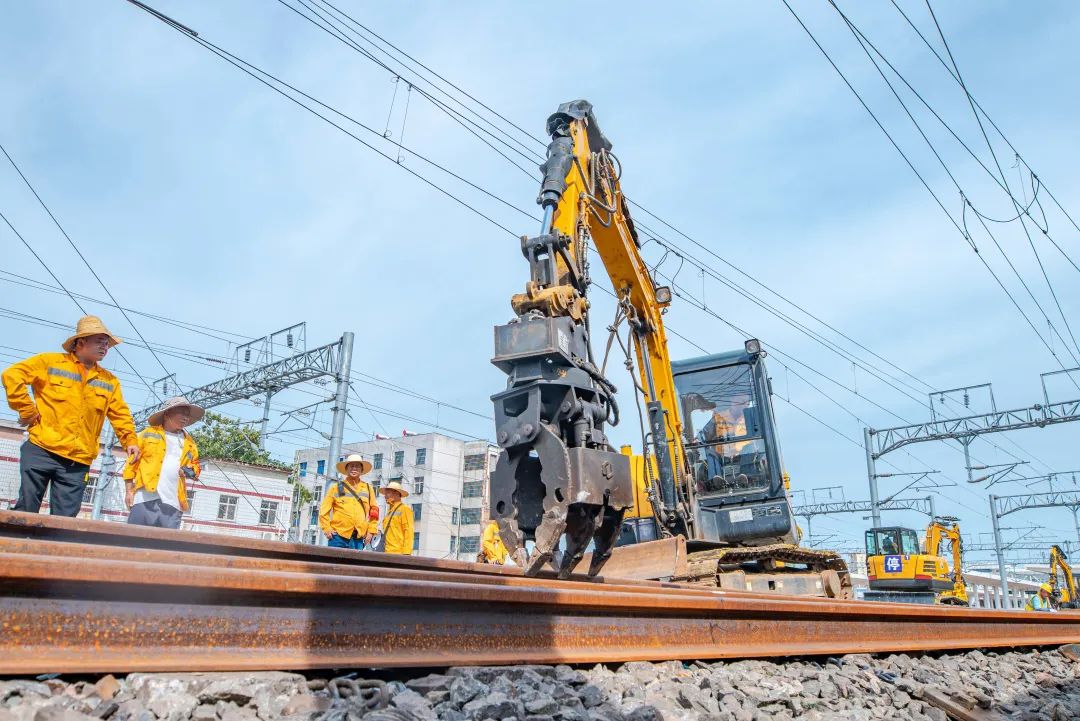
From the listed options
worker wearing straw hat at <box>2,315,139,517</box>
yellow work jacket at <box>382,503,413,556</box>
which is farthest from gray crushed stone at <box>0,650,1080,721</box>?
yellow work jacket at <box>382,503,413,556</box>

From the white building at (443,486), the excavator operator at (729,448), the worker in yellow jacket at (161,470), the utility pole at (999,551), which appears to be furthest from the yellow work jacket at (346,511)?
the white building at (443,486)

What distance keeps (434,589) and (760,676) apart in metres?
1.77

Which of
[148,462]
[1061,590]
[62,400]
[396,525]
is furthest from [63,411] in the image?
[1061,590]

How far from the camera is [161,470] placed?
5902 mm

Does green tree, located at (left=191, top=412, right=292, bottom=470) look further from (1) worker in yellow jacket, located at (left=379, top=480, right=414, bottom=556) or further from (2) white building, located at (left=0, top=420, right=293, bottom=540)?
(1) worker in yellow jacket, located at (left=379, top=480, right=414, bottom=556)

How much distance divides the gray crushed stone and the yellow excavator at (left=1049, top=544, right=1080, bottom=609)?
25.7 metres

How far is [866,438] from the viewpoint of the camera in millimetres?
25891

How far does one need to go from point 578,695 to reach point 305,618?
965 millimetres

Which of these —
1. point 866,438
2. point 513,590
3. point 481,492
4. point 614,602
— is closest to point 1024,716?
point 614,602

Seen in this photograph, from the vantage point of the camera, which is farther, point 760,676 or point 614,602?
point 760,676

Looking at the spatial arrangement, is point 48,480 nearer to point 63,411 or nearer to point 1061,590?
point 63,411

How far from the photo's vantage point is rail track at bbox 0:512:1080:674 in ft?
6.49

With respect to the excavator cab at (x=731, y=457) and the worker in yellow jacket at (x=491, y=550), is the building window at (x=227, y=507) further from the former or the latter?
the excavator cab at (x=731, y=457)

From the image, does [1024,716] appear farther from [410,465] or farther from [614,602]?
[410,465]
